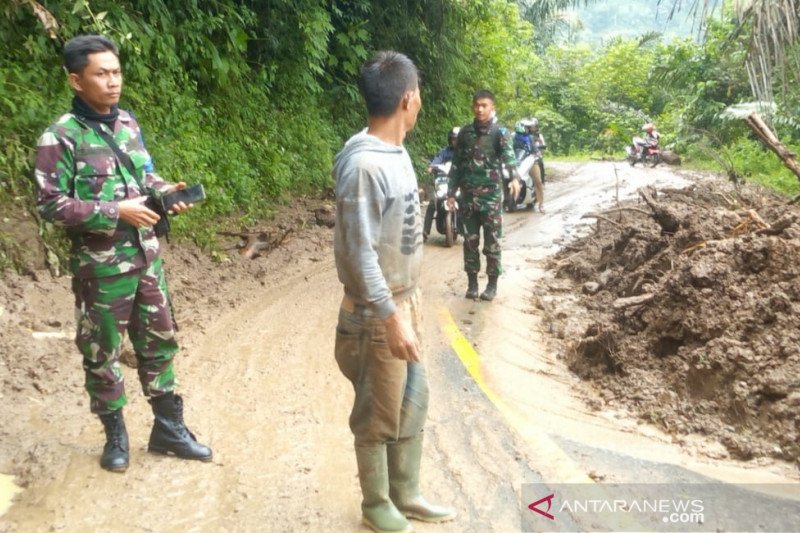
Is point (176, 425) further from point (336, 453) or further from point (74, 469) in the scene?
point (336, 453)

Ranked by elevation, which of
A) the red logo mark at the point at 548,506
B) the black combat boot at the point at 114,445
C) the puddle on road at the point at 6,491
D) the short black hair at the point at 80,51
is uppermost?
the short black hair at the point at 80,51

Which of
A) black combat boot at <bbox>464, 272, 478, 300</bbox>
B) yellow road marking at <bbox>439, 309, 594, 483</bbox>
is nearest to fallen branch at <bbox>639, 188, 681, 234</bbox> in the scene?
black combat boot at <bbox>464, 272, 478, 300</bbox>

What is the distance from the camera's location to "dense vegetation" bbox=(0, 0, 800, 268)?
6816 mm

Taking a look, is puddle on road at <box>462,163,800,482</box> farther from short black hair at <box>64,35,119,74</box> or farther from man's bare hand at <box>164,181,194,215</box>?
short black hair at <box>64,35,119,74</box>

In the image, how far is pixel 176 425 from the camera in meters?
3.79

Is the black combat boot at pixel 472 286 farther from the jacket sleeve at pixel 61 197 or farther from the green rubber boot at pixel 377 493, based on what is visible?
the jacket sleeve at pixel 61 197

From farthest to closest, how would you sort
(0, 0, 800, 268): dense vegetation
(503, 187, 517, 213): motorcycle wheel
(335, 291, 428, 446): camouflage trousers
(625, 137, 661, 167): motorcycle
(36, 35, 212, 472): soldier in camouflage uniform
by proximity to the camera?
1. (625, 137, 661, 167): motorcycle
2. (503, 187, 517, 213): motorcycle wheel
3. (0, 0, 800, 268): dense vegetation
4. (36, 35, 212, 472): soldier in camouflage uniform
5. (335, 291, 428, 446): camouflage trousers

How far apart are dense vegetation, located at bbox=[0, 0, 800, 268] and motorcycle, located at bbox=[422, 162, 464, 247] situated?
220 cm

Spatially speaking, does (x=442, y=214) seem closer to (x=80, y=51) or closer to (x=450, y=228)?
(x=450, y=228)

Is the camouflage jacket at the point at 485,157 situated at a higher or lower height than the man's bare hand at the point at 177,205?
lower

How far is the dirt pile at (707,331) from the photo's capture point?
4461mm

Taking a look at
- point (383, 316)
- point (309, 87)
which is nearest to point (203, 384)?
point (383, 316)

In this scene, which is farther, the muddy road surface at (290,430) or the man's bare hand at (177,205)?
the man's bare hand at (177,205)

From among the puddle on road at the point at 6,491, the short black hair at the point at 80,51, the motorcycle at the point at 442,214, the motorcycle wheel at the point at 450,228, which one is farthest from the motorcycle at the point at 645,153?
the puddle on road at the point at 6,491
